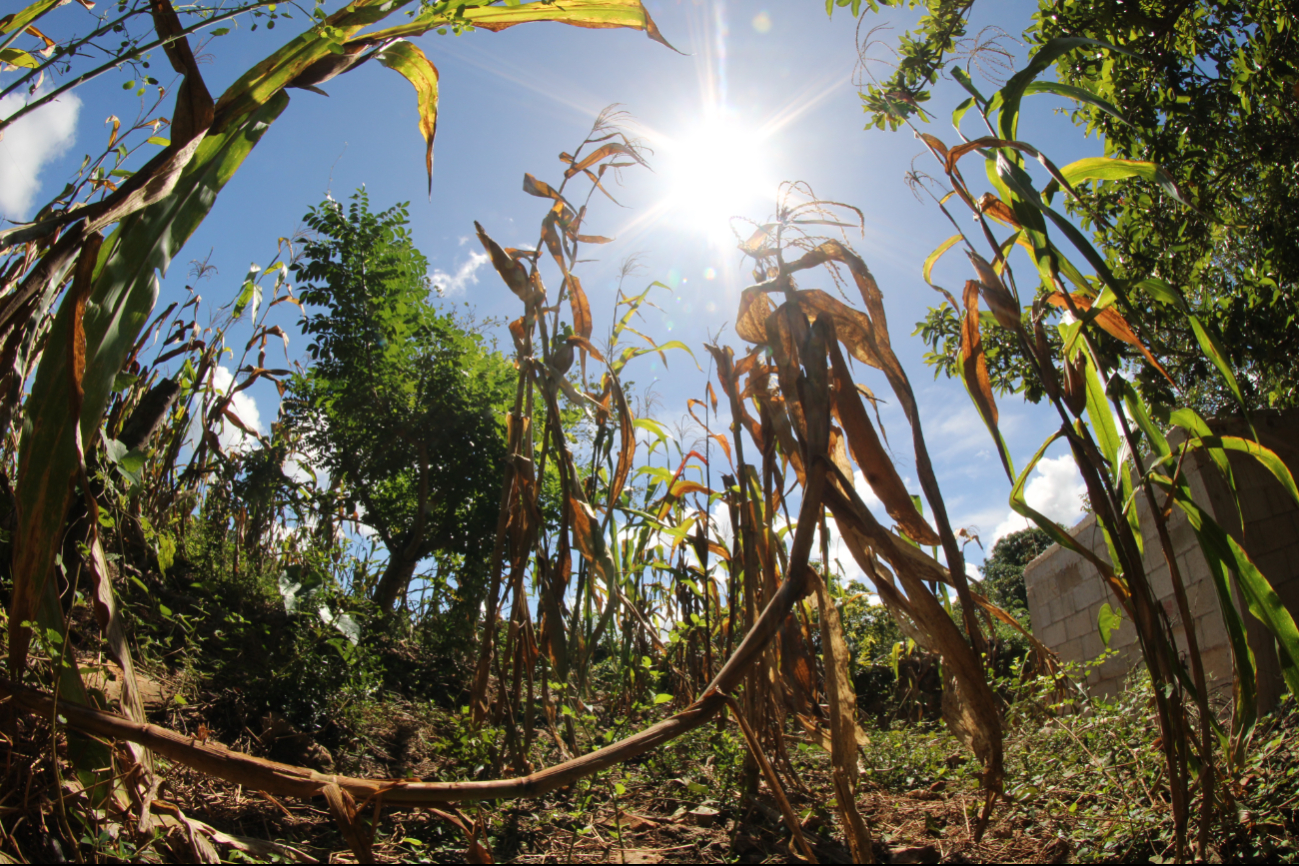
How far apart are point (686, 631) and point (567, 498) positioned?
1.49 meters

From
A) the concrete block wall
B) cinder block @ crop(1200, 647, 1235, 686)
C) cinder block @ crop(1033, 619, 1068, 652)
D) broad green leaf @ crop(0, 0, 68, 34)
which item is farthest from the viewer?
cinder block @ crop(1033, 619, 1068, 652)

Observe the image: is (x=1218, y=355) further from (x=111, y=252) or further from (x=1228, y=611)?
(x=111, y=252)

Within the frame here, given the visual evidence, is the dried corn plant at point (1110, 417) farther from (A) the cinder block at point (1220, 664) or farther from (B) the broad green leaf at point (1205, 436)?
(A) the cinder block at point (1220, 664)


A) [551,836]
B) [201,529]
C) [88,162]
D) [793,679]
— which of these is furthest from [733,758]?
[201,529]

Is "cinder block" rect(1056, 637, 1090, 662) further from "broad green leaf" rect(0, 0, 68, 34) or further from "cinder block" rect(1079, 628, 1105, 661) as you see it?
"broad green leaf" rect(0, 0, 68, 34)

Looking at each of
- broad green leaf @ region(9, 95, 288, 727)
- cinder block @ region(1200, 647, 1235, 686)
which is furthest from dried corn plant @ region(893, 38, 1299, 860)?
cinder block @ region(1200, 647, 1235, 686)

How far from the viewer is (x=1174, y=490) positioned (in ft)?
2.44

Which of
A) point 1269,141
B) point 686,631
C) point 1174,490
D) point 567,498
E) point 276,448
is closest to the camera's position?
point 1174,490

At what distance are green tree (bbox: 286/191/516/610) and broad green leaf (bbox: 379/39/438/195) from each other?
4.79 metres

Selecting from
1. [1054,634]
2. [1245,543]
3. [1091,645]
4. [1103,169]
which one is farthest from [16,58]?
[1054,634]

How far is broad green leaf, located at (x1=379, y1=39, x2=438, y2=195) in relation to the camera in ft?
2.27

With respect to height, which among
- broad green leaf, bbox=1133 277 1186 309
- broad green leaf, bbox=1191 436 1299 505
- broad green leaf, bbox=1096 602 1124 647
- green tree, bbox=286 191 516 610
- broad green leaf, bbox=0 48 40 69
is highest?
green tree, bbox=286 191 516 610

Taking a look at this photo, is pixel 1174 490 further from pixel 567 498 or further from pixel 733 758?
pixel 733 758

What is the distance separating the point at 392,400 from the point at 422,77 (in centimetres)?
536
